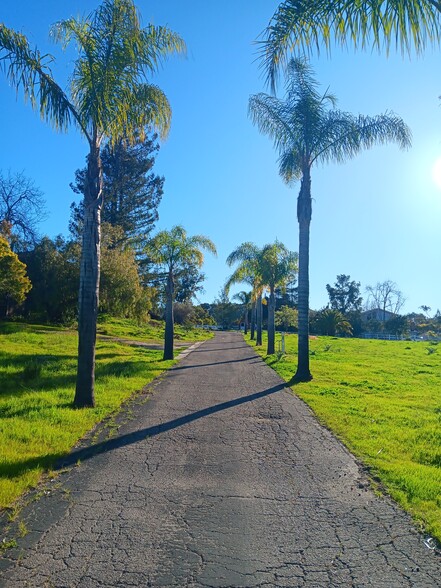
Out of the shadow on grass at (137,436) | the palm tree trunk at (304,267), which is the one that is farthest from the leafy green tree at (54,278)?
the shadow on grass at (137,436)

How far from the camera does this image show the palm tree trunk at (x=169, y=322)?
1905cm

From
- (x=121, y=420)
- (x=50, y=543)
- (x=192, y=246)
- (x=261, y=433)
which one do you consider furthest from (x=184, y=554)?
(x=192, y=246)

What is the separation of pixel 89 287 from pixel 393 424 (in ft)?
20.1

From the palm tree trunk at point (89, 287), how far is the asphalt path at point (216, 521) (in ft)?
6.53

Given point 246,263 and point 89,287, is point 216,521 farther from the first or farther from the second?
point 246,263

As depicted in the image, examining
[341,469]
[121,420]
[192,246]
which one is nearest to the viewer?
[341,469]

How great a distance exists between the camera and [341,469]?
535 cm

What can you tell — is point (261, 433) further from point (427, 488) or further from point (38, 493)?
point (38, 493)

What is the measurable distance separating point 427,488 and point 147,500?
290 centimetres

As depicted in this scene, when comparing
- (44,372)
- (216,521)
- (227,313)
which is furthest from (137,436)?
(227,313)

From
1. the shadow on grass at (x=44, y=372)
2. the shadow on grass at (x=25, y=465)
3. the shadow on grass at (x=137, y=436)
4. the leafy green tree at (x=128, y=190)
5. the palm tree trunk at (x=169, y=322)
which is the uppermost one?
the leafy green tree at (x=128, y=190)

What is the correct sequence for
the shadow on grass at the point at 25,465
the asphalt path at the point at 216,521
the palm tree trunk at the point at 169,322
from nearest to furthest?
the asphalt path at the point at 216,521, the shadow on grass at the point at 25,465, the palm tree trunk at the point at 169,322

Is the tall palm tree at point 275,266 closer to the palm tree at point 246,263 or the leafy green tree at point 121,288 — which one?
the palm tree at point 246,263

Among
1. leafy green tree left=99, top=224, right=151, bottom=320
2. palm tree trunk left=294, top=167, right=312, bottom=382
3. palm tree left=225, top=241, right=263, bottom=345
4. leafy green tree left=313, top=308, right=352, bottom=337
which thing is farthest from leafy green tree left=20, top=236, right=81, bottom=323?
leafy green tree left=313, top=308, right=352, bottom=337
